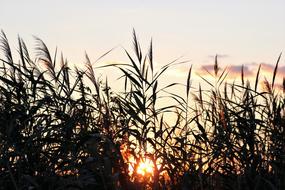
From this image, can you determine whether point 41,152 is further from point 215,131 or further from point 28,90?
point 215,131

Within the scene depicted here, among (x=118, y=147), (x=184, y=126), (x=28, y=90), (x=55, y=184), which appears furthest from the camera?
(x=184, y=126)

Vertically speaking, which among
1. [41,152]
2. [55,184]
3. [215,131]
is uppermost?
[215,131]

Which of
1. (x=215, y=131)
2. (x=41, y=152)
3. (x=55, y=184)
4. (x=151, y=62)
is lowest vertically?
(x=55, y=184)

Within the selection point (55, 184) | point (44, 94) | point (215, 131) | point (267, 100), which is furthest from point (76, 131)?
point (267, 100)

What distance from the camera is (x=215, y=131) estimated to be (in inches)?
264

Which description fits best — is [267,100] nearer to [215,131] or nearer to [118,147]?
[215,131]

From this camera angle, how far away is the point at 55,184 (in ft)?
17.8

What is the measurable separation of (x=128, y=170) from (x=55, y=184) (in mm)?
815

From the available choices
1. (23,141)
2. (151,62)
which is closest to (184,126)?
(151,62)

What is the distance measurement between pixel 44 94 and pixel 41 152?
37.1 inches

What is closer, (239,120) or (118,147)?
(118,147)

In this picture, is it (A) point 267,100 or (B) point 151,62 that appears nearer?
(B) point 151,62

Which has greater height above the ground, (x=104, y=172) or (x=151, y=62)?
(x=151, y=62)

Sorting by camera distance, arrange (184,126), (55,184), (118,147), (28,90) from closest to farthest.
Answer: (55,184), (118,147), (28,90), (184,126)
